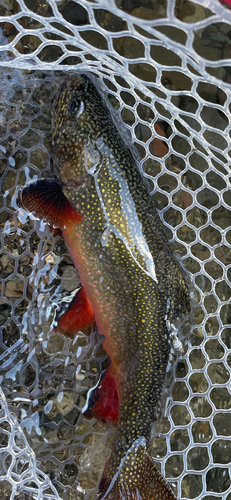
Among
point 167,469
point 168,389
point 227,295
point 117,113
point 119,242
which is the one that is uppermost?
point 117,113

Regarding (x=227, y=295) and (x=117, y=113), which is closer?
(x=117, y=113)

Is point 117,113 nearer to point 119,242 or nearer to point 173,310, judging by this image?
point 119,242

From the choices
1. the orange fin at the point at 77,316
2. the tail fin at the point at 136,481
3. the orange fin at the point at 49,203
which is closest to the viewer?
the tail fin at the point at 136,481

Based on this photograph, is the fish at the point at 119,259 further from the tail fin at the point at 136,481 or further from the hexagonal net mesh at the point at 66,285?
the hexagonal net mesh at the point at 66,285

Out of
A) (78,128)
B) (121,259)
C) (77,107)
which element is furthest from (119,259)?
(77,107)

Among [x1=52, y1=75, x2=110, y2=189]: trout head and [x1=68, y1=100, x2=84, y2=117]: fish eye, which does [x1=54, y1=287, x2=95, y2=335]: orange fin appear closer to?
[x1=52, y1=75, x2=110, y2=189]: trout head

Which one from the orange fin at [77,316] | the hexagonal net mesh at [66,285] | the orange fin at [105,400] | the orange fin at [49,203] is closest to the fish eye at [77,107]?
the hexagonal net mesh at [66,285]

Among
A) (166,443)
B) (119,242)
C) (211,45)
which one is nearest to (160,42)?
(211,45)
